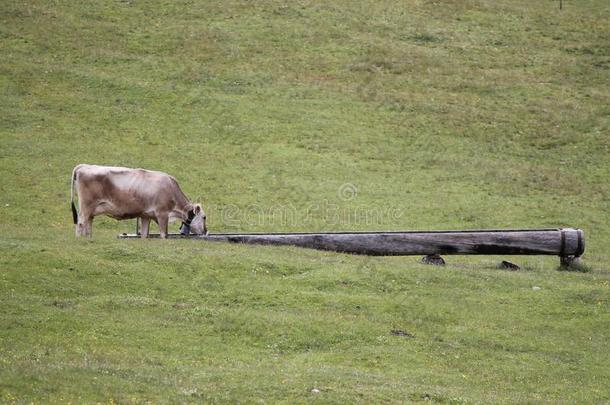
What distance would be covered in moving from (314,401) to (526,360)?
7541 millimetres

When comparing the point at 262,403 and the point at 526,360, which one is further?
the point at 526,360

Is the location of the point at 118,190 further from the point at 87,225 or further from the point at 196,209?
the point at 196,209

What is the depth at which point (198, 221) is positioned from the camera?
Result: 3212 cm

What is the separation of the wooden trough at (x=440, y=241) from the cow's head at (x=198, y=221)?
0.94ft

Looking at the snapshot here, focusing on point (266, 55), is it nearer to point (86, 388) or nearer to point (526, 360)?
point (526, 360)

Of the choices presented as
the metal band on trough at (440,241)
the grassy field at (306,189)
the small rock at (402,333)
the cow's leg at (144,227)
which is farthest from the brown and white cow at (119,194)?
the small rock at (402,333)

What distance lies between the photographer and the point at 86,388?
18.0m

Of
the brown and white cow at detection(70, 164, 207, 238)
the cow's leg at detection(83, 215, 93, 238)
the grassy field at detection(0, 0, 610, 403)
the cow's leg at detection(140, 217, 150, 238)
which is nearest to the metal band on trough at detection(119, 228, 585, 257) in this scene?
the cow's leg at detection(140, 217, 150, 238)

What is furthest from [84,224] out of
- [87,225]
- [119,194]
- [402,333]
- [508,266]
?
[508,266]

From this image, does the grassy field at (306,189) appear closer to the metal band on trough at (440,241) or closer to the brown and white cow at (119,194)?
the metal band on trough at (440,241)

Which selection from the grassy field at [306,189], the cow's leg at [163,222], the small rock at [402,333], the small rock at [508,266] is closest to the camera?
the grassy field at [306,189]

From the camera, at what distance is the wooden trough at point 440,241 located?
3144 cm

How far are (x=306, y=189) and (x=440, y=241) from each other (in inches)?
603

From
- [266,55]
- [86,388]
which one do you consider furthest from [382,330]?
[266,55]
